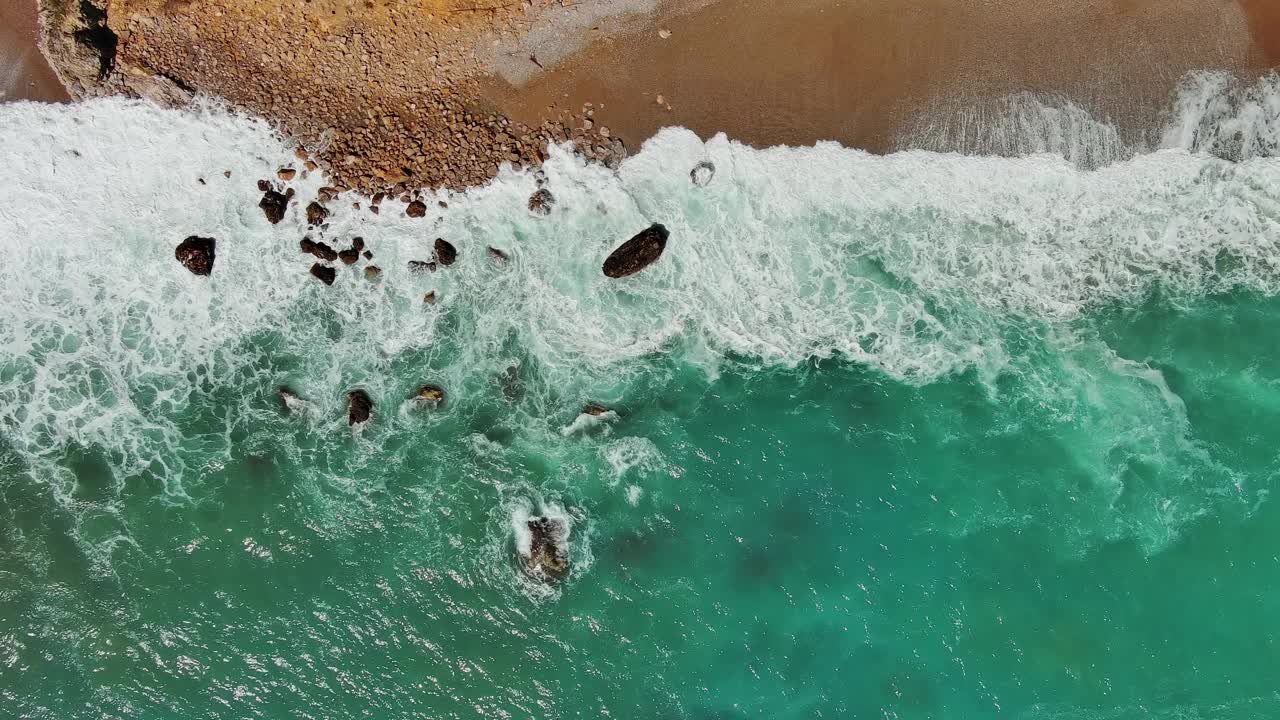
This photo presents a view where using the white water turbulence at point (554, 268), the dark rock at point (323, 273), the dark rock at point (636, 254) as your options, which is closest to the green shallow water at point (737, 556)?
the white water turbulence at point (554, 268)

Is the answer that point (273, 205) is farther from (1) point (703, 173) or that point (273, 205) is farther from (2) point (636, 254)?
(1) point (703, 173)

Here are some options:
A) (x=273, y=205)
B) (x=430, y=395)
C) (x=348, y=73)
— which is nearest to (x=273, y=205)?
(x=273, y=205)

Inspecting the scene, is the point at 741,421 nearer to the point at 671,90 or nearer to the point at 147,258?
the point at 671,90

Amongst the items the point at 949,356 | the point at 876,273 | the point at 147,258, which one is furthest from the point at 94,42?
the point at 949,356

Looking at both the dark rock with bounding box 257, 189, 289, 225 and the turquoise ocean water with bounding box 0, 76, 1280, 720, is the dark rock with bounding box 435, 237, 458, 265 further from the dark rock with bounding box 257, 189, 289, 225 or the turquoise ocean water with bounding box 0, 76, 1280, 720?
the dark rock with bounding box 257, 189, 289, 225

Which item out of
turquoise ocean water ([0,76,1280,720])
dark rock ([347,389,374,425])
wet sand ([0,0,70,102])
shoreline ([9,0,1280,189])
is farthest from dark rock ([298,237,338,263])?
wet sand ([0,0,70,102])

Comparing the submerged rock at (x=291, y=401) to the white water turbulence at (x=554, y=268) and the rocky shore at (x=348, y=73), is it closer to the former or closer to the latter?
the white water turbulence at (x=554, y=268)
